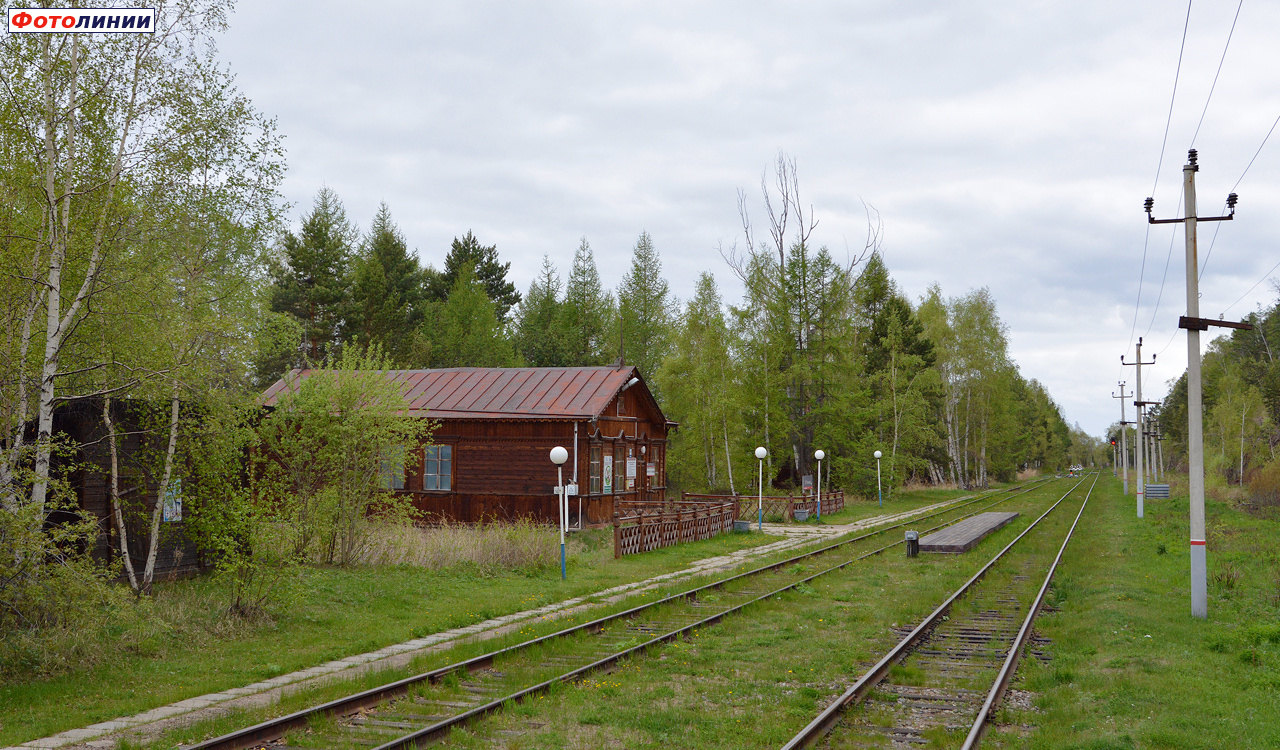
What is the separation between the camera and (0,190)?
967cm

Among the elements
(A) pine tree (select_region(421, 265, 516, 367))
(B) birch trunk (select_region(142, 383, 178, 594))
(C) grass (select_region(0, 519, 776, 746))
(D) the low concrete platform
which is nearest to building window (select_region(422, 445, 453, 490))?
(C) grass (select_region(0, 519, 776, 746))

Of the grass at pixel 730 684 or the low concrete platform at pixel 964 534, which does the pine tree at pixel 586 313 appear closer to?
the low concrete platform at pixel 964 534

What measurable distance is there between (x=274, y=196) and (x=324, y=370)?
473 centimetres

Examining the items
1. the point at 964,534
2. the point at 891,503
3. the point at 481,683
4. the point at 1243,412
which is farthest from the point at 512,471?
the point at 1243,412

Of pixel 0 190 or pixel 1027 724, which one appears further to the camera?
pixel 0 190

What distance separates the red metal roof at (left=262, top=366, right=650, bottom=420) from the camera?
25.7 meters

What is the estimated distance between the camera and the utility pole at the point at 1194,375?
39.1ft

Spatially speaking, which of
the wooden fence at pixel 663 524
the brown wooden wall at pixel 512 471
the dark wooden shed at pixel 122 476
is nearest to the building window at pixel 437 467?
the brown wooden wall at pixel 512 471

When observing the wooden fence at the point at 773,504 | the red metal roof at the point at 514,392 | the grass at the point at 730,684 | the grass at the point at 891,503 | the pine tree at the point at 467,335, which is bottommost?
the grass at the point at 891,503

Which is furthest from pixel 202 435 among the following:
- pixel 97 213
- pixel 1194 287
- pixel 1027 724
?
pixel 1194 287

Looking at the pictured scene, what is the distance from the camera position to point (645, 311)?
55.7 meters

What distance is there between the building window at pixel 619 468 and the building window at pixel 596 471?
0.82m

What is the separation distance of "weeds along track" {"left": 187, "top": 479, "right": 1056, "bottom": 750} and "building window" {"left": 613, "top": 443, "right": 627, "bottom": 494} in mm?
12388

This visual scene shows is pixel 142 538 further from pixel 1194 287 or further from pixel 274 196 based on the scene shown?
pixel 1194 287
